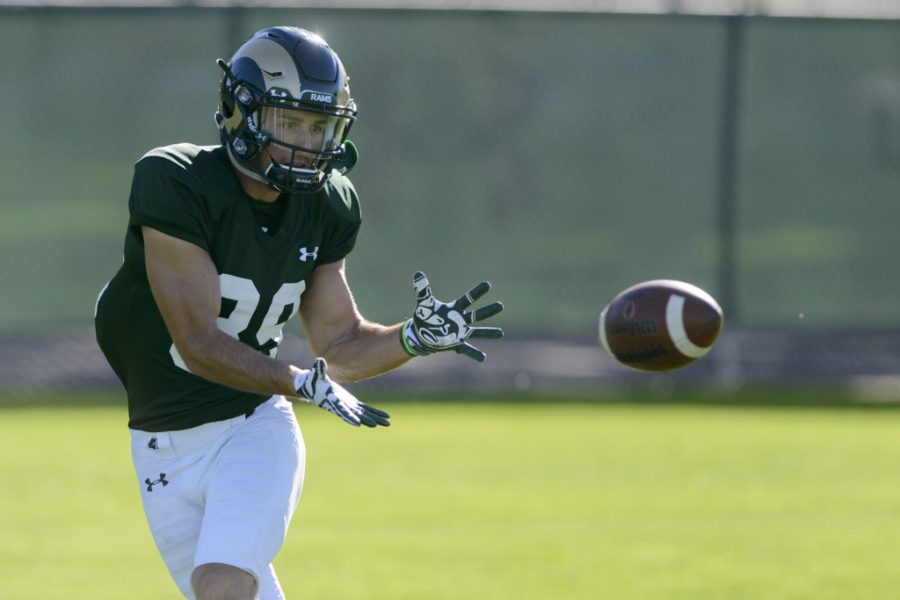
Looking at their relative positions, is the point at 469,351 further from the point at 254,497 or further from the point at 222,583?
the point at 222,583

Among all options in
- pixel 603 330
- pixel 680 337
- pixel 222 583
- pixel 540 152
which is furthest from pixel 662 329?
pixel 540 152

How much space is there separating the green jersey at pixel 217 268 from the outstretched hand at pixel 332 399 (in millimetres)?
594

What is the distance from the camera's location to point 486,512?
7.27 m

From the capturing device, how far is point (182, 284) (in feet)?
14.4

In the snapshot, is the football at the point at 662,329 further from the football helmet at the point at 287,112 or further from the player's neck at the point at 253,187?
the player's neck at the point at 253,187

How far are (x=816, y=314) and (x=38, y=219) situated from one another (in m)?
5.63

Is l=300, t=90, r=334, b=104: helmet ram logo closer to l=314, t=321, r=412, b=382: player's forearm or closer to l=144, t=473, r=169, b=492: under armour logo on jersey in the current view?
l=314, t=321, r=412, b=382: player's forearm

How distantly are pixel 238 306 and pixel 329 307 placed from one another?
17.3 inches

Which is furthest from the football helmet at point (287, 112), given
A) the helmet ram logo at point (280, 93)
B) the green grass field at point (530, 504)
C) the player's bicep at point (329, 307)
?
the green grass field at point (530, 504)

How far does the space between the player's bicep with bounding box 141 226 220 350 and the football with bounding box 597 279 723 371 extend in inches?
62.3

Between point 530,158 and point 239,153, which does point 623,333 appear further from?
point 530,158

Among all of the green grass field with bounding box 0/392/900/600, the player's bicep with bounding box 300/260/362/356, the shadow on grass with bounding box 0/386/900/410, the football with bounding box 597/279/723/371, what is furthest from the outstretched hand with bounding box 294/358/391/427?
the shadow on grass with bounding box 0/386/900/410

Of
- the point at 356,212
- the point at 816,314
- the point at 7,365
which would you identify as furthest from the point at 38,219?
the point at 356,212

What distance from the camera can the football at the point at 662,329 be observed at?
211 inches
